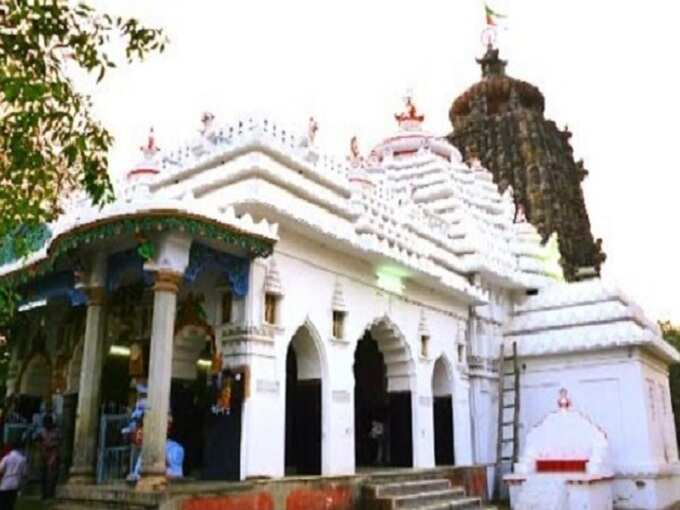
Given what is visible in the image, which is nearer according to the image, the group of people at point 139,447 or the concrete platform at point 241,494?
the concrete platform at point 241,494

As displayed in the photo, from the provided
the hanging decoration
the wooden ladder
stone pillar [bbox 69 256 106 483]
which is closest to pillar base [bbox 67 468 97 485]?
stone pillar [bbox 69 256 106 483]

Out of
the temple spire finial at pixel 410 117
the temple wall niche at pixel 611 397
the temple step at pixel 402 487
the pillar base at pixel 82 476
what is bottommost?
the temple step at pixel 402 487

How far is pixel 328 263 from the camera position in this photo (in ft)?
45.1

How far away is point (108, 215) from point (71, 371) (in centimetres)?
541

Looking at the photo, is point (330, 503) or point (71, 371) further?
point (71, 371)

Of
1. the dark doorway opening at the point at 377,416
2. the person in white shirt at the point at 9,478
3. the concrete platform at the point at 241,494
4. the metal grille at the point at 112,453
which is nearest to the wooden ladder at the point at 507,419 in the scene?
the dark doorway opening at the point at 377,416

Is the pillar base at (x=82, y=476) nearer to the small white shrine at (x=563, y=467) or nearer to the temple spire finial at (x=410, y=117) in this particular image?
the small white shrine at (x=563, y=467)

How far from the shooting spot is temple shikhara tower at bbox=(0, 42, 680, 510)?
10.8 m

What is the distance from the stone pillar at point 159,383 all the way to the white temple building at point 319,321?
3 centimetres

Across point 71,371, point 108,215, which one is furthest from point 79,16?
point 71,371

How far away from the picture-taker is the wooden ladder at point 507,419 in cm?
1792

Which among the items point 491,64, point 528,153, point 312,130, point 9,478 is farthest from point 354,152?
point 491,64

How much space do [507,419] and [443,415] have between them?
2.52 meters

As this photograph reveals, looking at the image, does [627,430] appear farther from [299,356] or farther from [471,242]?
[299,356]
